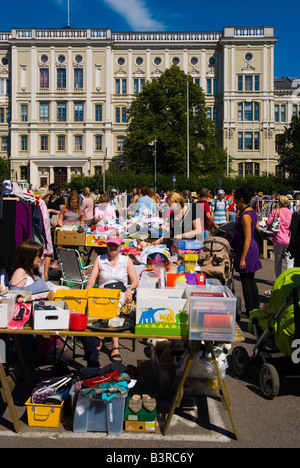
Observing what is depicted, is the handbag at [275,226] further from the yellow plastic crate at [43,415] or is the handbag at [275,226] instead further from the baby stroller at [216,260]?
the yellow plastic crate at [43,415]

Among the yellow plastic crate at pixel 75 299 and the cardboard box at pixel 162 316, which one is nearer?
the cardboard box at pixel 162 316

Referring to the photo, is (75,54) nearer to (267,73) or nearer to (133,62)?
(133,62)

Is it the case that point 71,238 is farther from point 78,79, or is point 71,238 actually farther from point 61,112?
point 78,79

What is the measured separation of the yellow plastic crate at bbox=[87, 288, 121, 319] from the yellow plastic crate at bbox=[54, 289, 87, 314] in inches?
2.5

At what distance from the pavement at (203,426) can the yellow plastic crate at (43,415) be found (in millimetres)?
63

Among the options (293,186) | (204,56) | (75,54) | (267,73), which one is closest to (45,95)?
(75,54)

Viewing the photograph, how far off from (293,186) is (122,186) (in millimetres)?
18141

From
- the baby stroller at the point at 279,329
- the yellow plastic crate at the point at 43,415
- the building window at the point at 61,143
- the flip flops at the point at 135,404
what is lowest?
the yellow plastic crate at the point at 43,415

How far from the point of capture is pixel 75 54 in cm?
6712

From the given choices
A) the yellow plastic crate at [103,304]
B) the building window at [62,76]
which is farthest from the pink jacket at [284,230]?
the building window at [62,76]

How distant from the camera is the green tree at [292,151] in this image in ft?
179

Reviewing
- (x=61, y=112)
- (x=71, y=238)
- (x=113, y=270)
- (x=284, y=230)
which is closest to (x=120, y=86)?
(x=61, y=112)

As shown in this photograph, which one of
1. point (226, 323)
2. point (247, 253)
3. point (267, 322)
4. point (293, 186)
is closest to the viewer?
point (226, 323)

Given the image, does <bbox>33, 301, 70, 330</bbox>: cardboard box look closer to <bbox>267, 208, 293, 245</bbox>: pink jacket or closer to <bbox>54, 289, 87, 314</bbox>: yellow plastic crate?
<bbox>54, 289, 87, 314</bbox>: yellow plastic crate
